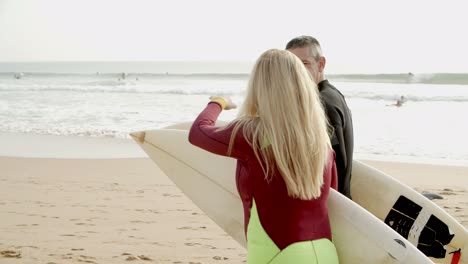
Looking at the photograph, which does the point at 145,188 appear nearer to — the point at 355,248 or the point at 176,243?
the point at 176,243

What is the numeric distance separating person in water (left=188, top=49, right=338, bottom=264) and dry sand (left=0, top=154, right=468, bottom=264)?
2153 millimetres

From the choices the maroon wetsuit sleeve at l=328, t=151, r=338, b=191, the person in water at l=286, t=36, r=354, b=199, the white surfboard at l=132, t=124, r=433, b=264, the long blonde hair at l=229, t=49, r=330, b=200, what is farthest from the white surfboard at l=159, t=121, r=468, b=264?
the long blonde hair at l=229, t=49, r=330, b=200

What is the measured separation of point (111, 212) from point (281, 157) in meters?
3.85

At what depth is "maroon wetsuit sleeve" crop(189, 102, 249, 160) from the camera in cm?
216

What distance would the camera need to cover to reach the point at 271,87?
6.82 feet

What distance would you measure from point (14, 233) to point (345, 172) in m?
3.16

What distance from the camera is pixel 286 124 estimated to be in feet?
6.73

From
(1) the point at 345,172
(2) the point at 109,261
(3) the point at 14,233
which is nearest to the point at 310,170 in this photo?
(1) the point at 345,172

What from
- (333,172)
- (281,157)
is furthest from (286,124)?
(333,172)

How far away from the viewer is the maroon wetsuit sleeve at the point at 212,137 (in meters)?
2.16

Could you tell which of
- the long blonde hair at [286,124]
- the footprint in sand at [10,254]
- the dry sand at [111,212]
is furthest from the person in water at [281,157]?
the footprint in sand at [10,254]

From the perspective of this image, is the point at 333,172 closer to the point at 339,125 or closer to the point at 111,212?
the point at 339,125

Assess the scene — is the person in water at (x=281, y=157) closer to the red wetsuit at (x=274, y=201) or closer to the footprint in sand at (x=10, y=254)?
the red wetsuit at (x=274, y=201)

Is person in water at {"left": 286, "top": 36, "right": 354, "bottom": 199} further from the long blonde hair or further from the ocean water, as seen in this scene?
the ocean water
